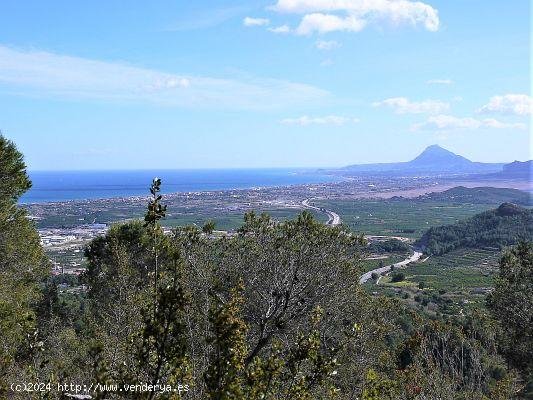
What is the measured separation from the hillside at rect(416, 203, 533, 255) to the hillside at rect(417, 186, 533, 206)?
183 ft

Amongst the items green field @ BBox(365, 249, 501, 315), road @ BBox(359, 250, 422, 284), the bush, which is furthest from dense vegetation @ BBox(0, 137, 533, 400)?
road @ BBox(359, 250, 422, 284)

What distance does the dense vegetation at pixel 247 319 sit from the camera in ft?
14.8

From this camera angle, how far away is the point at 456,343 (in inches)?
659

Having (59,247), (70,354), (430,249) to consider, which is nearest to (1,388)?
(70,354)

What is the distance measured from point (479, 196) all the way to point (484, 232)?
265 ft

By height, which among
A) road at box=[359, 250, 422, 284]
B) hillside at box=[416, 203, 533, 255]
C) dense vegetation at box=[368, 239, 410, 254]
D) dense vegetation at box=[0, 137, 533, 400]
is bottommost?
road at box=[359, 250, 422, 284]

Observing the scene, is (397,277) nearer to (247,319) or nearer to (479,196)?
(247,319)

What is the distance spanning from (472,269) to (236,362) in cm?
6138

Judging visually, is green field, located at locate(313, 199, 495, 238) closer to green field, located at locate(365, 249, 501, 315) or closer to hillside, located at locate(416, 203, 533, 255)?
hillside, located at locate(416, 203, 533, 255)

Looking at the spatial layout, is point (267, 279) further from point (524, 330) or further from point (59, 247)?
point (59, 247)

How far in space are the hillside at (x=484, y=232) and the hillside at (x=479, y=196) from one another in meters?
55.8

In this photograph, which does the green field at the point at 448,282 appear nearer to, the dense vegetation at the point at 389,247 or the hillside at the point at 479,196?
the dense vegetation at the point at 389,247

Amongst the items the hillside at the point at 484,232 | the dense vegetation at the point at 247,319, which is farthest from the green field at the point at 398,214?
the dense vegetation at the point at 247,319

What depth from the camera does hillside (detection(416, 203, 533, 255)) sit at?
6781 centimetres
